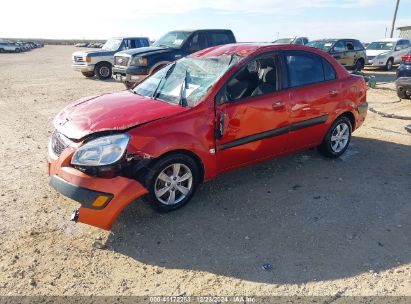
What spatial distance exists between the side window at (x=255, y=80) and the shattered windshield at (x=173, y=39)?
7.49 meters

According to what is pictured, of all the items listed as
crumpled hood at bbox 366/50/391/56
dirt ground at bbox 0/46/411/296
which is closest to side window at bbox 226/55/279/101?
dirt ground at bbox 0/46/411/296

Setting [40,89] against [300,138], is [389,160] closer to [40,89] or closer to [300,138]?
[300,138]

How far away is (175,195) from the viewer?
3896 millimetres

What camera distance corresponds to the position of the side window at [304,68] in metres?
4.59

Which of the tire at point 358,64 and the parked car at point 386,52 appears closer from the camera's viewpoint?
the tire at point 358,64

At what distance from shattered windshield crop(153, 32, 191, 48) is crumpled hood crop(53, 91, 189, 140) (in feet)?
25.8

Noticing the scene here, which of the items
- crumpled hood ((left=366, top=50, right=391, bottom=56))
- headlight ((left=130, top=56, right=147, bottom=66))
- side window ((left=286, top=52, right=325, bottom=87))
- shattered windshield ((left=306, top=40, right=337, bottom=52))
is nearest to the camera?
side window ((left=286, top=52, right=325, bottom=87))

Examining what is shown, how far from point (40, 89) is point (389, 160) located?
11.8 m

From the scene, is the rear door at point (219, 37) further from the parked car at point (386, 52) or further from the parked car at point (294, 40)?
the parked car at point (386, 52)

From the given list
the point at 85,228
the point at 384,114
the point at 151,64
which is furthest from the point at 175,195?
the point at 151,64

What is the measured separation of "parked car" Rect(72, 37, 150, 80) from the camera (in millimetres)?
15562

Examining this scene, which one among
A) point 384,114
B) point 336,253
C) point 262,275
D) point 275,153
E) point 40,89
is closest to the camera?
point 262,275

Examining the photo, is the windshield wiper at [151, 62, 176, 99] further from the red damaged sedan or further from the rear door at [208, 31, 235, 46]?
the rear door at [208, 31, 235, 46]

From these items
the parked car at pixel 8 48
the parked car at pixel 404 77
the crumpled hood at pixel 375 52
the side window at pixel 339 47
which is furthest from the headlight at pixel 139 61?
the parked car at pixel 8 48
